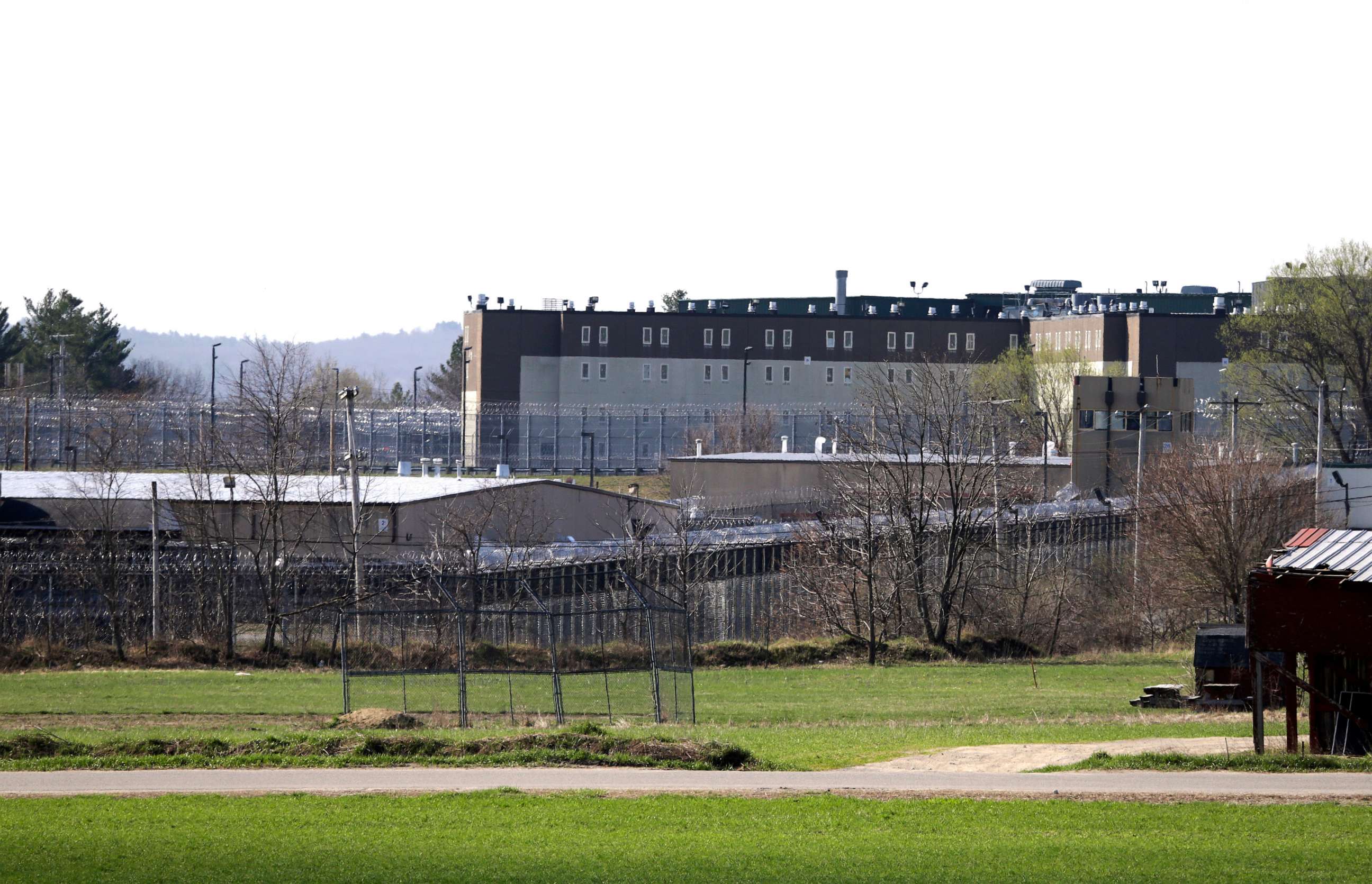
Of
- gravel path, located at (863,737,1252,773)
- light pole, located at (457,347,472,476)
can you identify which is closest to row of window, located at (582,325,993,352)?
light pole, located at (457,347,472,476)

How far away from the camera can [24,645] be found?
35812mm

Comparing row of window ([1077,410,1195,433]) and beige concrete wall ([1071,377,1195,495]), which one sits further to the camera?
row of window ([1077,410,1195,433])

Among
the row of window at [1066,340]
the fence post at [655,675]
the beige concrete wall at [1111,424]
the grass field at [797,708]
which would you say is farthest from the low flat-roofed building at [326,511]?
the row of window at [1066,340]

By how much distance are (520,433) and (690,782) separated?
3041 inches

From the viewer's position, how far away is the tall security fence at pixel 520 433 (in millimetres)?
86625

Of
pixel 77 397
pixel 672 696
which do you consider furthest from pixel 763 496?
pixel 77 397

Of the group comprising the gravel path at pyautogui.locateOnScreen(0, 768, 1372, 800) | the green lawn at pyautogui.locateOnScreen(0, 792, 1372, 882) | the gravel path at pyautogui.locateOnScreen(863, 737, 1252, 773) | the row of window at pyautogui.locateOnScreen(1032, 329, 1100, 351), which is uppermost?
the row of window at pyautogui.locateOnScreen(1032, 329, 1100, 351)

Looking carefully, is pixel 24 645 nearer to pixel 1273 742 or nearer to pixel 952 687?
pixel 952 687

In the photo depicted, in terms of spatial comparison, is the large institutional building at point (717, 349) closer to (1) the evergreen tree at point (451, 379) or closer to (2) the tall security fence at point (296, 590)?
(1) the evergreen tree at point (451, 379)

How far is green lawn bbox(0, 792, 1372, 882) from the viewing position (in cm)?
1280

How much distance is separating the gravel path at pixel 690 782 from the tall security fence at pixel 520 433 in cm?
6598

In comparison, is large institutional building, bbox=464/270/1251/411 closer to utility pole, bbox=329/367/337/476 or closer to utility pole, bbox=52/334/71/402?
utility pole, bbox=329/367/337/476

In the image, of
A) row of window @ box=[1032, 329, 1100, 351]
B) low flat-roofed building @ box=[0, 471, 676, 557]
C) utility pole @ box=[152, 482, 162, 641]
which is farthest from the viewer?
row of window @ box=[1032, 329, 1100, 351]

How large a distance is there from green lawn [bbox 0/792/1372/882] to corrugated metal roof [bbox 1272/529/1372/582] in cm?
560
